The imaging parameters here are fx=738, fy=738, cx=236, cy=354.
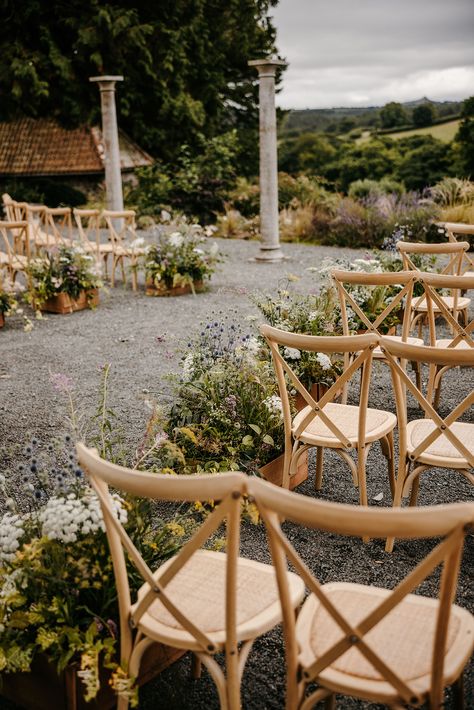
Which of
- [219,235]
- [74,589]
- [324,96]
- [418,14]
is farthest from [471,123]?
[74,589]

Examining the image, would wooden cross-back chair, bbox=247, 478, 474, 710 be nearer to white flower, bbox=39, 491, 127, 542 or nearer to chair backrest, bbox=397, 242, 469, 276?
white flower, bbox=39, 491, 127, 542

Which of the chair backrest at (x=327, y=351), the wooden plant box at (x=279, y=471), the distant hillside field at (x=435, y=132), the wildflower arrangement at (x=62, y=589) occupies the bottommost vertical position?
the wooden plant box at (x=279, y=471)

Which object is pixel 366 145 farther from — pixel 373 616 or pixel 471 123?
pixel 373 616

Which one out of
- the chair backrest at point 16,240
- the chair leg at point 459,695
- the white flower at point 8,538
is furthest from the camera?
the chair backrest at point 16,240

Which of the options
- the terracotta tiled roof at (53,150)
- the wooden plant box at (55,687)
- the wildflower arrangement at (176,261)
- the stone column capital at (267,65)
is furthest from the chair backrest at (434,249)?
the terracotta tiled roof at (53,150)

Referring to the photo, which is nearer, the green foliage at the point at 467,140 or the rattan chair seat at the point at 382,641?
the rattan chair seat at the point at 382,641

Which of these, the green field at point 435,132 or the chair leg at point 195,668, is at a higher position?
the green field at point 435,132

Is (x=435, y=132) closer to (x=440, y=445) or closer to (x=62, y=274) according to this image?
(x=62, y=274)

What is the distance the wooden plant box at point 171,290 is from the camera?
9906 mm

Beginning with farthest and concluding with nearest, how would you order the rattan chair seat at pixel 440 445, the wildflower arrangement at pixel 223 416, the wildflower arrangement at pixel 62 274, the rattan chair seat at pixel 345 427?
the wildflower arrangement at pixel 62 274 < the wildflower arrangement at pixel 223 416 < the rattan chair seat at pixel 345 427 < the rattan chair seat at pixel 440 445

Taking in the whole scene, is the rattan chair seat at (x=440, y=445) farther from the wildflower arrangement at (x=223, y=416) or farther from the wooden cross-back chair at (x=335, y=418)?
the wildflower arrangement at (x=223, y=416)

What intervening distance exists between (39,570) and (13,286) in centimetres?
687

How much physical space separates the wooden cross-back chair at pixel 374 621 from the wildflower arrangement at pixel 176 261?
7704mm

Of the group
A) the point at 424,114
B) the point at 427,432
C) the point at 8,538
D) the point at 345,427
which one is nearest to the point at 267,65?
the point at 345,427
